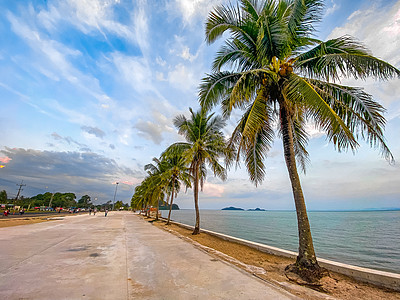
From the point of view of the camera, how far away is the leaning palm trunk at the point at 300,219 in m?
4.72

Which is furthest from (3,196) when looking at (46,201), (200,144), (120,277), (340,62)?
(340,62)

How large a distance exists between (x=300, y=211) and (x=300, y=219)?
0.22m

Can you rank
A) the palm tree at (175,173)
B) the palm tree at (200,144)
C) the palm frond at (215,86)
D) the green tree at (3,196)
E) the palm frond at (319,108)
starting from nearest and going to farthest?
the palm frond at (319,108)
the palm frond at (215,86)
the palm tree at (200,144)
the palm tree at (175,173)
the green tree at (3,196)

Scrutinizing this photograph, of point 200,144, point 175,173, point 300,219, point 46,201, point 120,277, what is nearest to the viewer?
point 120,277

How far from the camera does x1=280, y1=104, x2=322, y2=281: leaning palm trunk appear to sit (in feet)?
15.5

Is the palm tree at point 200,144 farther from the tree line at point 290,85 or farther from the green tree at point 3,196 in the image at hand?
the green tree at point 3,196

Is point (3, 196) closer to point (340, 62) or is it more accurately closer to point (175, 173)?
point (175, 173)

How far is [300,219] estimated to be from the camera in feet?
16.9

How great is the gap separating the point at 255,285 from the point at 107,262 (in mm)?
3688

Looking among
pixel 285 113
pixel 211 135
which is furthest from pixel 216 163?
pixel 285 113

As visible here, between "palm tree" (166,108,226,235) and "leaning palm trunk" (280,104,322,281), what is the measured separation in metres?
7.24

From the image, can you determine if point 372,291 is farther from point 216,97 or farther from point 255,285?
point 216,97

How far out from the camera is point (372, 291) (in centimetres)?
398

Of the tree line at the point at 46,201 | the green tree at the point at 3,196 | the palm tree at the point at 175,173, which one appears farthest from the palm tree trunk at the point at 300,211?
the green tree at the point at 3,196
